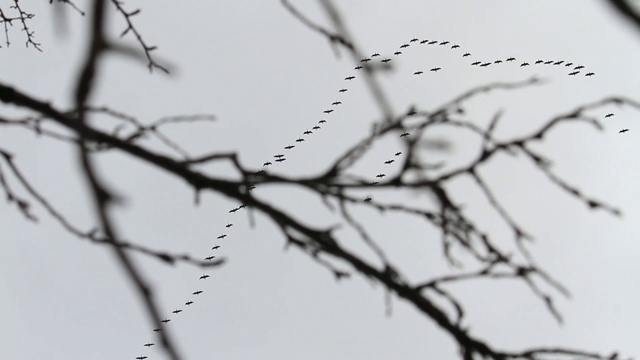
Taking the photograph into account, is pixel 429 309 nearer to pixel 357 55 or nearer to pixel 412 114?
pixel 412 114

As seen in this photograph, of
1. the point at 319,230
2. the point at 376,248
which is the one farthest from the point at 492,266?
the point at 319,230

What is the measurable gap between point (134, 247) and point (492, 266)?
92cm

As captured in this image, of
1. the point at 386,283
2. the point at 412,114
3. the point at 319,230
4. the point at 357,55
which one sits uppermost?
the point at 357,55

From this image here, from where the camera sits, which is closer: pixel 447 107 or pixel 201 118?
pixel 447 107

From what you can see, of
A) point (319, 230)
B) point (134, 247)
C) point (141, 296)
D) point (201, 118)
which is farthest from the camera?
point (201, 118)

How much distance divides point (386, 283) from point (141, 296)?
2.41 ft

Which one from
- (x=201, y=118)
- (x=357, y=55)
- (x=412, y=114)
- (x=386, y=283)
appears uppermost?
(x=201, y=118)

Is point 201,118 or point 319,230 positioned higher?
point 201,118

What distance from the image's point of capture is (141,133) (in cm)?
226

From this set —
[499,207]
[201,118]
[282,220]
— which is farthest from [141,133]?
[499,207]

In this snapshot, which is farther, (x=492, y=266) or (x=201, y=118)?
(x=201, y=118)

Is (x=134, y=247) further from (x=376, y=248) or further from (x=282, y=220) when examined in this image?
(x=376, y=248)

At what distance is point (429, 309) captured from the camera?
2.21 metres

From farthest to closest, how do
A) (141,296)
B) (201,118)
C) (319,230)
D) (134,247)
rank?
1. (201,118)
2. (319,230)
3. (134,247)
4. (141,296)
